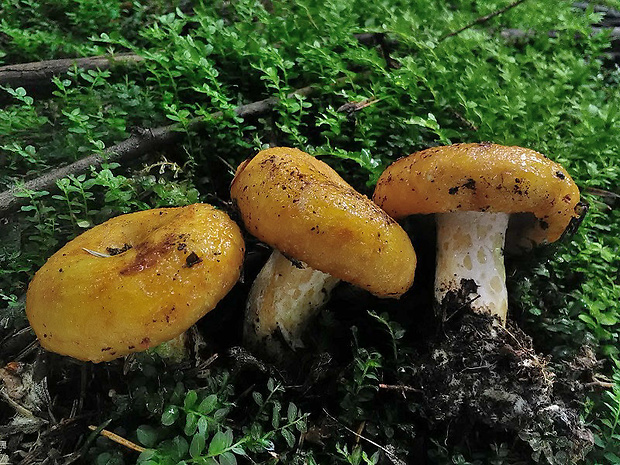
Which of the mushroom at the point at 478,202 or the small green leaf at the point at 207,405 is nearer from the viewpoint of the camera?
the small green leaf at the point at 207,405

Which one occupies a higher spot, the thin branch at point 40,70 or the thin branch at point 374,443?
the thin branch at point 40,70

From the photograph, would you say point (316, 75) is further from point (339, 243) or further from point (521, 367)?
point (521, 367)

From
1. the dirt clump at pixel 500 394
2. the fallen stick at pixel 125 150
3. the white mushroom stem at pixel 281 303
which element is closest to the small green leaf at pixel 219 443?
the white mushroom stem at pixel 281 303

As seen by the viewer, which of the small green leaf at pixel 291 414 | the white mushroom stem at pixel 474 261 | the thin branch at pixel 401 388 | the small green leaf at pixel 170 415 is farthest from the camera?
the white mushroom stem at pixel 474 261

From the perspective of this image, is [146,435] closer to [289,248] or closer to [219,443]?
[219,443]

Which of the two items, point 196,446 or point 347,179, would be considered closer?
point 196,446

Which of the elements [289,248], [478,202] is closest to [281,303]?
[289,248]

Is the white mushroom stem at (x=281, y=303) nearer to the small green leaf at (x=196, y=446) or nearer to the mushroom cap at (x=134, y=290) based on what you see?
the mushroom cap at (x=134, y=290)
